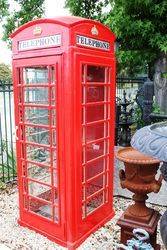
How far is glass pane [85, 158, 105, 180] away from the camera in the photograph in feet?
12.0

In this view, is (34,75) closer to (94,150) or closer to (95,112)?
(95,112)

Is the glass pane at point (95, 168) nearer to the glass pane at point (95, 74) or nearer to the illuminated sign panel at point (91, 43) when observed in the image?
the glass pane at point (95, 74)

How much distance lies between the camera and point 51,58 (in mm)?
3029

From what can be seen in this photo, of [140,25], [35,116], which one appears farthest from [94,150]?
[140,25]

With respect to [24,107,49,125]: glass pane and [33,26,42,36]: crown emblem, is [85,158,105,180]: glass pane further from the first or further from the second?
[33,26,42,36]: crown emblem

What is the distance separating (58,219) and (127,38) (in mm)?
6346

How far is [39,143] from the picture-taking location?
11.7ft

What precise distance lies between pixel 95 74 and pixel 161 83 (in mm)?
6227

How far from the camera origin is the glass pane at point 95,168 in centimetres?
365

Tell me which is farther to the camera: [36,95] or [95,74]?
[36,95]

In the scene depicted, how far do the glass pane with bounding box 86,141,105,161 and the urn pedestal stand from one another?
48 centimetres

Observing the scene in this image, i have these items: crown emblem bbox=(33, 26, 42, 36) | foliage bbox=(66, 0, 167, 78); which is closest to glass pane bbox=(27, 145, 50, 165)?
crown emblem bbox=(33, 26, 42, 36)

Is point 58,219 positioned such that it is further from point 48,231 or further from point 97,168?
point 97,168

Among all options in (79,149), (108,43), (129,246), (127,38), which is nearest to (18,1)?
(127,38)
